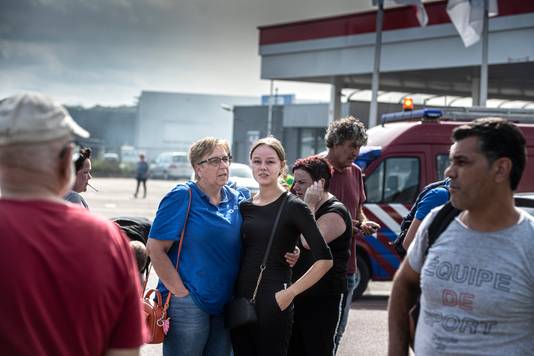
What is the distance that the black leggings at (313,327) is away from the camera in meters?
5.38

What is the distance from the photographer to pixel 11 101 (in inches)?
102

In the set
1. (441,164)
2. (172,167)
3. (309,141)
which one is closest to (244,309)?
(441,164)

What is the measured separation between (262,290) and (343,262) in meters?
0.90

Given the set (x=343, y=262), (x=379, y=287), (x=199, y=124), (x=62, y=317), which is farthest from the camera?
(x=199, y=124)

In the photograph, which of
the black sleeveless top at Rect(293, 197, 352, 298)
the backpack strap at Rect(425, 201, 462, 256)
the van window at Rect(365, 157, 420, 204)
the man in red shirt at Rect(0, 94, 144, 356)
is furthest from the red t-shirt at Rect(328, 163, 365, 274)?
the van window at Rect(365, 157, 420, 204)

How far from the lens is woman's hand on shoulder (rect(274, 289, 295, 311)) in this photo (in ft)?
15.9

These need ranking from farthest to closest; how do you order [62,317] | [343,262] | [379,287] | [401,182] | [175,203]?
[379,287] < [401,182] < [343,262] < [175,203] < [62,317]

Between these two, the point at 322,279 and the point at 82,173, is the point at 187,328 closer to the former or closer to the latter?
the point at 322,279

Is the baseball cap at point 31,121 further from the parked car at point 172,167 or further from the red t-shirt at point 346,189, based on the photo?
the parked car at point 172,167

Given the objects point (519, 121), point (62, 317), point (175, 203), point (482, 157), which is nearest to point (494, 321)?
point (482, 157)

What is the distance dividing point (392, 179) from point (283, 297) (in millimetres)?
6656

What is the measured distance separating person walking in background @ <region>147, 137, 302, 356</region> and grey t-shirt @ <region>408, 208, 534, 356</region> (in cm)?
173

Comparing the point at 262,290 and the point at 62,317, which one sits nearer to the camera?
the point at 62,317

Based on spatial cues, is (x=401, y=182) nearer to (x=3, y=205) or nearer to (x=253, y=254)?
(x=253, y=254)
